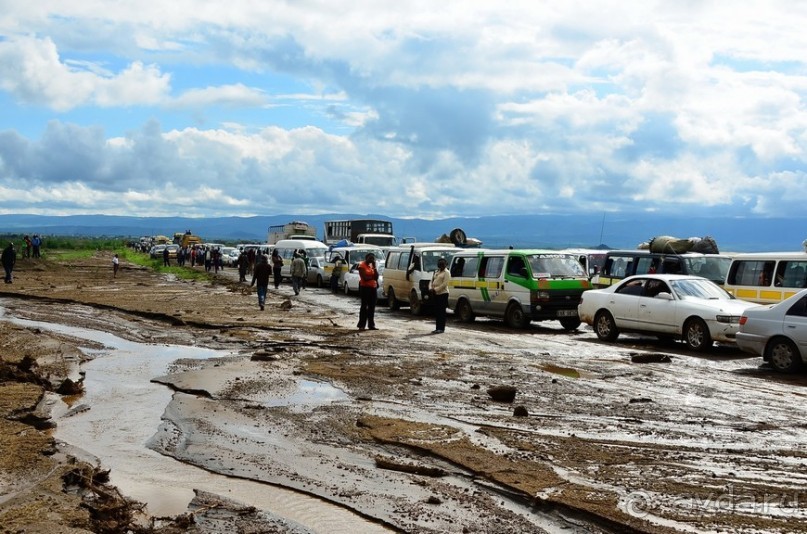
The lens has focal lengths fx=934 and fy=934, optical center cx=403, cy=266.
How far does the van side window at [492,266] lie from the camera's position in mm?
23109

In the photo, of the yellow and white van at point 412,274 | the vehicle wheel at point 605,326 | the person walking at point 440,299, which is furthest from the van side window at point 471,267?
the vehicle wheel at point 605,326

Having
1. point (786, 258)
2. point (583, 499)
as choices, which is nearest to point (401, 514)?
point (583, 499)

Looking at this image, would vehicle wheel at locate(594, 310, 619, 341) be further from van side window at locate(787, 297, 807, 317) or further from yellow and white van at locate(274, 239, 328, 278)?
yellow and white van at locate(274, 239, 328, 278)

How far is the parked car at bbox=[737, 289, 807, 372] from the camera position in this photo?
14502 millimetres

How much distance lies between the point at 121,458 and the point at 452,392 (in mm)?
4815

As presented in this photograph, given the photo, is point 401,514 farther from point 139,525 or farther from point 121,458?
point 121,458

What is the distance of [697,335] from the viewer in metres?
17.7

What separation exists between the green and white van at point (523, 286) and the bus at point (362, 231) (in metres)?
30.2

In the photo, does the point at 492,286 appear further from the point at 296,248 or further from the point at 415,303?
the point at 296,248

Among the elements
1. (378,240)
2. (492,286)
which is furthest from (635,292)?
(378,240)

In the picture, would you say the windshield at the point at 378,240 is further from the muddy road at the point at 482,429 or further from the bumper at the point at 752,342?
the bumper at the point at 752,342

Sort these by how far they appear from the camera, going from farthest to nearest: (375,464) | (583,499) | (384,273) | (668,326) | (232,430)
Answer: (384,273), (668,326), (232,430), (375,464), (583,499)

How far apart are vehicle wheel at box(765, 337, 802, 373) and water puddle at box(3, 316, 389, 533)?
723 cm

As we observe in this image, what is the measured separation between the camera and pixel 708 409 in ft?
35.9
